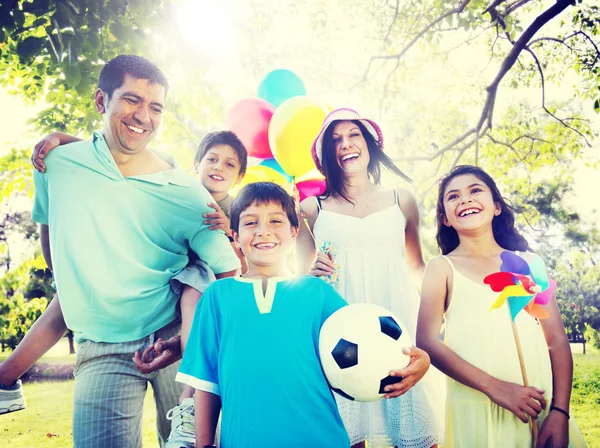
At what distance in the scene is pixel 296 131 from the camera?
119 inches

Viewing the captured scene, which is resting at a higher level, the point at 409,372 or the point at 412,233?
the point at 412,233

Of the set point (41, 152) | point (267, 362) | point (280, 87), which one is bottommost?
point (267, 362)

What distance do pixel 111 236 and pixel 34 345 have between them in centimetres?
75

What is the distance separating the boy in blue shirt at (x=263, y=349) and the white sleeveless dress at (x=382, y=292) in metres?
0.54

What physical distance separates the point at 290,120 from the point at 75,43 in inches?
49.3

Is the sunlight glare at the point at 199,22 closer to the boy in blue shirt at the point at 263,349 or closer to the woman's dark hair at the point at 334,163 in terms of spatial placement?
the woman's dark hair at the point at 334,163

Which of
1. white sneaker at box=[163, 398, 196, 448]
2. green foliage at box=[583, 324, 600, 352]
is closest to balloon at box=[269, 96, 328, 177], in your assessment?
white sneaker at box=[163, 398, 196, 448]

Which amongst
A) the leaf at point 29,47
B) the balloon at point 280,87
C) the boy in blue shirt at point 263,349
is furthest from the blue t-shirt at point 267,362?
the balloon at point 280,87

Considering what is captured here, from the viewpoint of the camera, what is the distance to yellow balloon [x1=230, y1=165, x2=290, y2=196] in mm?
3209

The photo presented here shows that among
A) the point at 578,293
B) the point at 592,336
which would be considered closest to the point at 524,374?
the point at 592,336

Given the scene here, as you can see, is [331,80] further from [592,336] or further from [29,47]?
[592,336]

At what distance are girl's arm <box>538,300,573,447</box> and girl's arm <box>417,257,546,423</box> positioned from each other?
7 centimetres

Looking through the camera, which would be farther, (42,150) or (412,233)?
(412,233)

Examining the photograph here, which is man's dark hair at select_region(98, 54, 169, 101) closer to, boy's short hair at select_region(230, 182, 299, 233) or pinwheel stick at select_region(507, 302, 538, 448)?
boy's short hair at select_region(230, 182, 299, 233)
